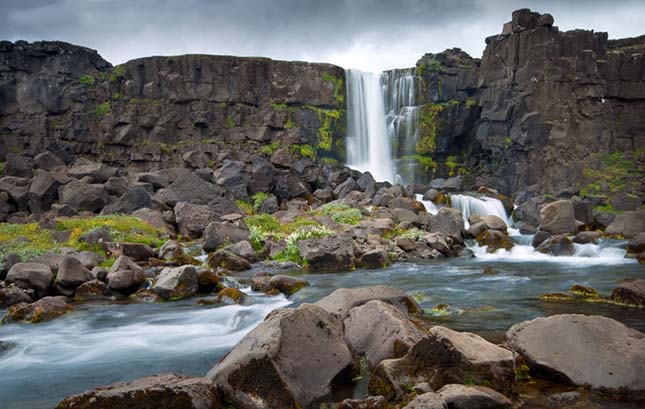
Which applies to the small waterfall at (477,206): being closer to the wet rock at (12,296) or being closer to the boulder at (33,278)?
the boulder at (33,278)

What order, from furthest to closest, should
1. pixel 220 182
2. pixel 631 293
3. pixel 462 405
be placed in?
pixel 220 182 < pixel 631 293 < pixel 462 405

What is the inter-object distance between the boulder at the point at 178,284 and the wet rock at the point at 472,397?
28.0 ft

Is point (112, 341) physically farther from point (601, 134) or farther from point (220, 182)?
point (601, 134)

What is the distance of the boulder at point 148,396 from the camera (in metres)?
5.23

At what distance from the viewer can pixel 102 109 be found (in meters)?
42.1

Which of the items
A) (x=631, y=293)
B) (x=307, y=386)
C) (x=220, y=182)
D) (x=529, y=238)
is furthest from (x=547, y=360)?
(x=220, y=182)

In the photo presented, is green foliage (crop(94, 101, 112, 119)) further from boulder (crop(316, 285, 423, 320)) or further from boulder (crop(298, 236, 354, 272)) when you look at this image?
boulder (crop(316, 285, 423, 320))

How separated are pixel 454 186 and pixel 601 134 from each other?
34.3 feet

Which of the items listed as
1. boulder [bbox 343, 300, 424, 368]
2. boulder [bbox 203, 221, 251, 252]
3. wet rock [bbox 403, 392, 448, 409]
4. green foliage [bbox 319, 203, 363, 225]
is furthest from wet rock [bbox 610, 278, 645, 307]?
green foliage [bbox 319, 203, 363, 225]

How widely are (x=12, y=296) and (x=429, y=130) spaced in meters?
33.1

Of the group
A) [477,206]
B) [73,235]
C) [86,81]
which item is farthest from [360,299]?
[86,81]

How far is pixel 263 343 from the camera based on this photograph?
251 inches

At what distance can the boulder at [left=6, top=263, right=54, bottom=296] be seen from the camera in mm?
13234

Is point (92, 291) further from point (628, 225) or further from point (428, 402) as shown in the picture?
point (628, 225)
